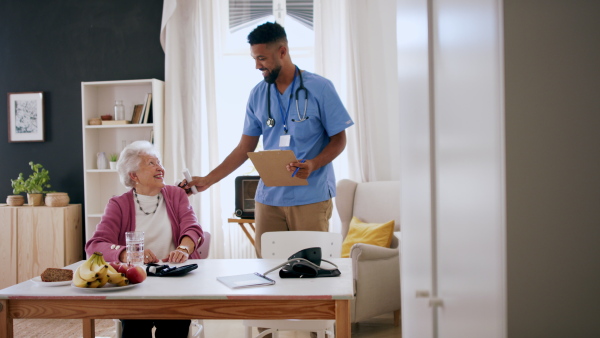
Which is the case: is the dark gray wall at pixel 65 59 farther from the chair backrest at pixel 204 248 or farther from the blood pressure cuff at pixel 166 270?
the blood pressure cuff at pixel 166 270

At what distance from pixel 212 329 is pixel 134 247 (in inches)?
71.5

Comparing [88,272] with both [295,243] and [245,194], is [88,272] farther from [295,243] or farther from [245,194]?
[245,194]

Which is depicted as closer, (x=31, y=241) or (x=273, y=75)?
(x=273, y=75)

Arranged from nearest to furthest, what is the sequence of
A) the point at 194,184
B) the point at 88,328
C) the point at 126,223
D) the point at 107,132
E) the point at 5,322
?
the point at 5,322 → the point at 88,328 → the point at 126,223 → the point at 194,184 → the point at 107,132

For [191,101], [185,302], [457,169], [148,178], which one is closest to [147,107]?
[191,101]

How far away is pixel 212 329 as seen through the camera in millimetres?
3705

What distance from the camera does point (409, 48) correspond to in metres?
1.11

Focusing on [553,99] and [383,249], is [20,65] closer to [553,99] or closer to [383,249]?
[383,249]

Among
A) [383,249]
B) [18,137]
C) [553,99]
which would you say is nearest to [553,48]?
[553,99]

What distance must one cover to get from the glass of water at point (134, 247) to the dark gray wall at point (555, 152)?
1846mm

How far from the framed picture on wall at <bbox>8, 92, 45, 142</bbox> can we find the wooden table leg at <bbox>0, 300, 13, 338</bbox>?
390 cm

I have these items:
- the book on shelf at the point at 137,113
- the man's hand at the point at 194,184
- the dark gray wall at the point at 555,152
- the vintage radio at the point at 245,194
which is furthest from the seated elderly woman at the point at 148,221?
the book on shelf at the point at 137,113

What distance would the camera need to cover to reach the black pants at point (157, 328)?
2.30 m

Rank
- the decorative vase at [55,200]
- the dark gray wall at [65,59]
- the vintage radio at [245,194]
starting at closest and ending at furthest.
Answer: the vintage radio at [245,194], the decorative vase at [55,200], the dark gray wall at [65,59]
